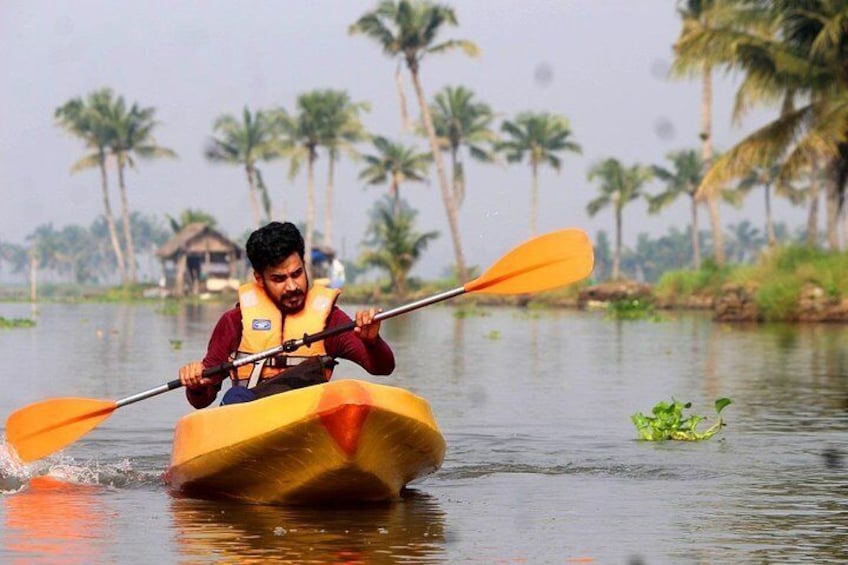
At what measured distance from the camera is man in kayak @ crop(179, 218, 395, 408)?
832cm

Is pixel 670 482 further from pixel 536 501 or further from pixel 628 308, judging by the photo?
pixel 628 308

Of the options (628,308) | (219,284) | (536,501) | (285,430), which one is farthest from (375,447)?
(219,284)

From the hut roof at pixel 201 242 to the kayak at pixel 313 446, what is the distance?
6926cm

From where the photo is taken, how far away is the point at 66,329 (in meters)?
35.4

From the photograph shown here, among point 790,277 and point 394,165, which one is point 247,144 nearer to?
point 394,165

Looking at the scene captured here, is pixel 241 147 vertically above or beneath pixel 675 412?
above

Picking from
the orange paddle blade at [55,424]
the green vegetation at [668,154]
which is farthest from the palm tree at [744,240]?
the orange paddle blade at [55,424]

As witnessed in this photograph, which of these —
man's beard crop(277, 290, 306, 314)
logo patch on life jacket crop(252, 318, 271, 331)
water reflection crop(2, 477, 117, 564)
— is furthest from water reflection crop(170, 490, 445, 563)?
man's beard crop(277, 290, 306, 314)

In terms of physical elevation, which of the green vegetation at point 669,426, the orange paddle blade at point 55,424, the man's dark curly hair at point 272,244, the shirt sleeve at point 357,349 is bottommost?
the green vegetation at point 669,426

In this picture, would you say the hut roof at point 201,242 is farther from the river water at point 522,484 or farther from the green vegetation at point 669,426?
the green vegetation at point 669,426

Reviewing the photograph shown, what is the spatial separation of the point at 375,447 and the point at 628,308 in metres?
37.0

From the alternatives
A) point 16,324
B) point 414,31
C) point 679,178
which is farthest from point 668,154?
point 16,324

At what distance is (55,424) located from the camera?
9.35m

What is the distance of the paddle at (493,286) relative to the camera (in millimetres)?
9312
